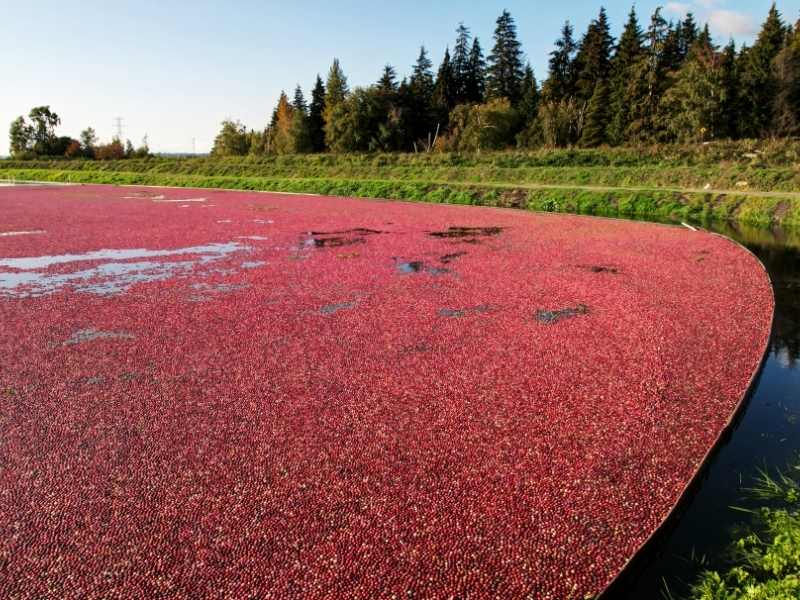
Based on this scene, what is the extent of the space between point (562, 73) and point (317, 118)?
26.4 metres

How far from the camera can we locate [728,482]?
4211mm

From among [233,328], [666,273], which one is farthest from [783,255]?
[233,328]

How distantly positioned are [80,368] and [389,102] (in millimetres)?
51878

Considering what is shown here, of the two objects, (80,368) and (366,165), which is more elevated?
(366,165)

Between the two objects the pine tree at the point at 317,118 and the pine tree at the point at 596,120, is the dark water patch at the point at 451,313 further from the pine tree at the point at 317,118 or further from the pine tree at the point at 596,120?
the pine tree at the point at 317,118

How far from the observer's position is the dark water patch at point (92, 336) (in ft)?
22.6

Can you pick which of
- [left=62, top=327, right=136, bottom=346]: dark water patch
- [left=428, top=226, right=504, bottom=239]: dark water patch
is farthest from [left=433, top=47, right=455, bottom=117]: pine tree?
[left=62, top=327, right=136, bottom=346]: dark water patch

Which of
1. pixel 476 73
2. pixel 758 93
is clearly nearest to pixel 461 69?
pixel 476 73

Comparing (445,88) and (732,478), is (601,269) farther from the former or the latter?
(445,88)

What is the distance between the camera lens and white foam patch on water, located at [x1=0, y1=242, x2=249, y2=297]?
9.83 metres

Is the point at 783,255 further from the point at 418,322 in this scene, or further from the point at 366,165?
the point at 366,165

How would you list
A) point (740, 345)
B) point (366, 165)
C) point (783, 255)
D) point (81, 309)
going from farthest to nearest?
point (366, 165), point (783, 255), point (81, 309), point (740, 345)

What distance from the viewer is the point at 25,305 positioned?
8.66m

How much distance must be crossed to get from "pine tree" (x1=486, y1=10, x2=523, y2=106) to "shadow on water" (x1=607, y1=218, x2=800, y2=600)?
192ft
